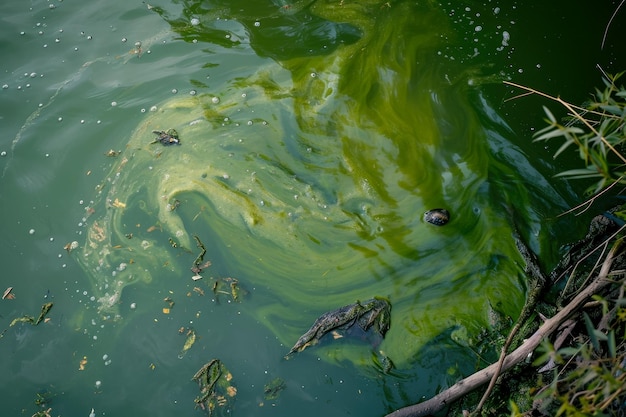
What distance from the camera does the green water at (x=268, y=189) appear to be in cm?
201

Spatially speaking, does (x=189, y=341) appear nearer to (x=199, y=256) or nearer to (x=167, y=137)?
(x=199, y=256)

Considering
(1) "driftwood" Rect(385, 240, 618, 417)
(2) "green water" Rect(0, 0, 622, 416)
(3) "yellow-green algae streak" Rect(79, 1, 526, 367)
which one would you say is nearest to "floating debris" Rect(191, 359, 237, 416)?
(2) "green water" Rect(0, 0, 622, 416)

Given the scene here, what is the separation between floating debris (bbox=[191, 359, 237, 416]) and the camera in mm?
1951

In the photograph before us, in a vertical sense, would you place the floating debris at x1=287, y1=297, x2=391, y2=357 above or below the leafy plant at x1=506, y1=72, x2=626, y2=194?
below

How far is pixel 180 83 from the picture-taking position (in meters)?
2.46

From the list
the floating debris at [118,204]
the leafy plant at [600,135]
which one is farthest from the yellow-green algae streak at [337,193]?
the leafy plant at [600,135]

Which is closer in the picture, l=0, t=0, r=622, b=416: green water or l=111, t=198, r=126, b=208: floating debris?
l=0, t=0, r=622, b=416: green water

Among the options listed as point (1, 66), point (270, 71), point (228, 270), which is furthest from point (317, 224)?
point (1, 66)

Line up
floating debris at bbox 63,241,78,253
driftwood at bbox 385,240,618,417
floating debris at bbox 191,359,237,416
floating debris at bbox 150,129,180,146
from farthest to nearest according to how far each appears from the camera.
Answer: floating debris at bbox 150,129,180,146 → floating debris at bbox 63,241,78,253 → floating debris at bbox 191,359,237,416 → driftwood at bbox 385,240,618,417

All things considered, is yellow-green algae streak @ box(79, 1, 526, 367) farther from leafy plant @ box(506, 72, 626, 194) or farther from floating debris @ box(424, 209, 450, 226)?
leafy plant @ box(506, 72, 626, 194)

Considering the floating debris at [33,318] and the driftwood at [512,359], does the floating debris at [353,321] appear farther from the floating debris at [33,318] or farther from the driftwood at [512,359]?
the floating debris at [33,318]

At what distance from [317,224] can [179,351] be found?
784mm

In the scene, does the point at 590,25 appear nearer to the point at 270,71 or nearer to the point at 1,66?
the point at 270,71

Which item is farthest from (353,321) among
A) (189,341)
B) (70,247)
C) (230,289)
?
(70,247)
